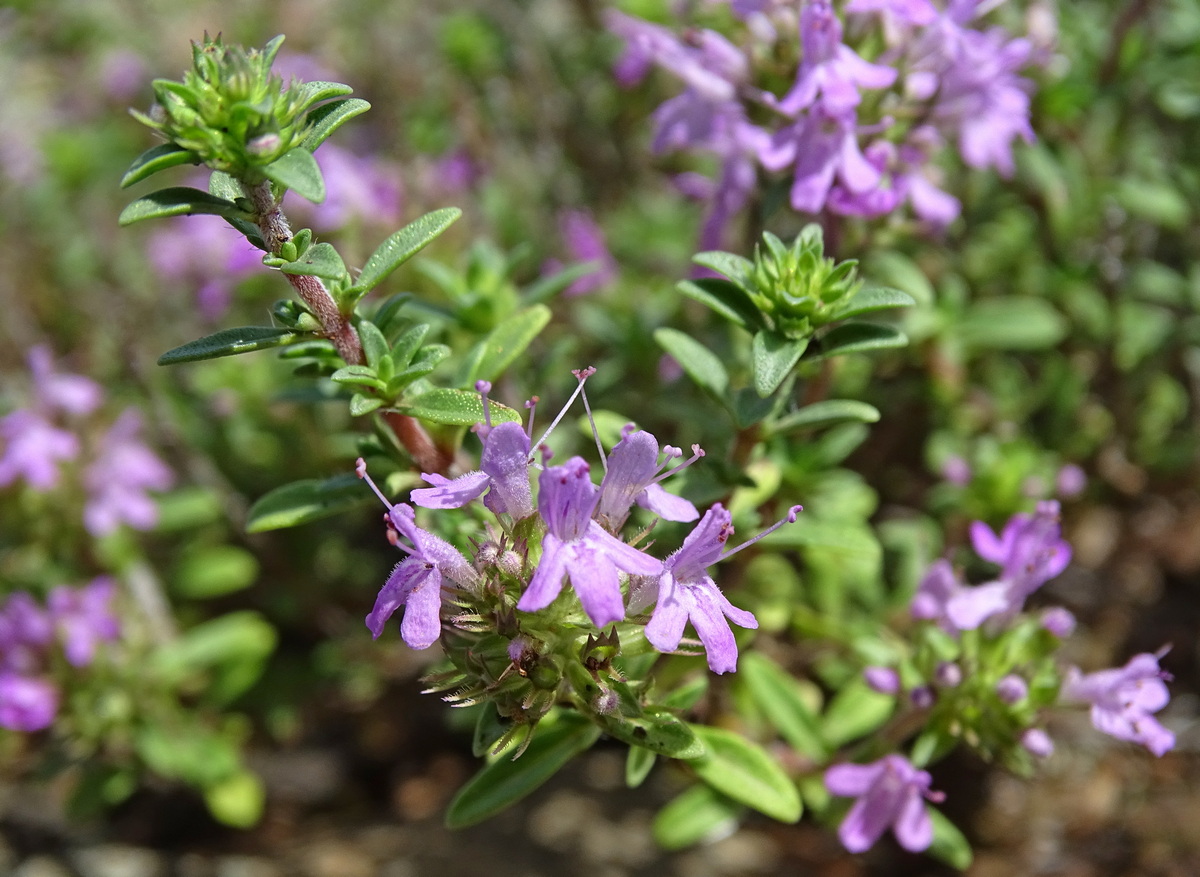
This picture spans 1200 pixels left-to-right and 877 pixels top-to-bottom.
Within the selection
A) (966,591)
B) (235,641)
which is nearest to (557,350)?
(966,591)

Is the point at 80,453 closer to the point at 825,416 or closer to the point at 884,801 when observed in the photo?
the point at 825,416

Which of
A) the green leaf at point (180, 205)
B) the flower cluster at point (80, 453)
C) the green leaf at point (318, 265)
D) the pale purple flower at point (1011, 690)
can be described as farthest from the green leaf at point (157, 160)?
the flower cluster at point (80, 453)

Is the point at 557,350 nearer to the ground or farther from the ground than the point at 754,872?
farther from the ground

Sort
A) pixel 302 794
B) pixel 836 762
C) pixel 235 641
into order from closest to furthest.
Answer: pixel 836 762, pixel 235 641, pixel 302 794

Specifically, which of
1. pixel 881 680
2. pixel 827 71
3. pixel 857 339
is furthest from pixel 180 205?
pixel 881 680

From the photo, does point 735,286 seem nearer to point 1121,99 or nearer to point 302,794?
point 1121,99

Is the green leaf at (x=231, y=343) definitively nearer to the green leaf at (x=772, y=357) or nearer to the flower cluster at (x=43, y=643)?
the green leaf at (x=772, y=357)
